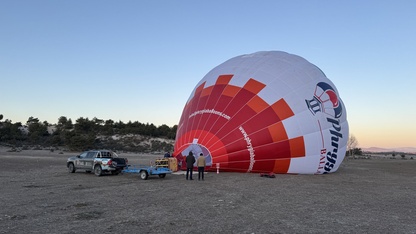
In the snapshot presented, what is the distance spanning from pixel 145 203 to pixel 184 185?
13.1 ft

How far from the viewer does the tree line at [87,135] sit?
61312 mm

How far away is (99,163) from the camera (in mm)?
17453

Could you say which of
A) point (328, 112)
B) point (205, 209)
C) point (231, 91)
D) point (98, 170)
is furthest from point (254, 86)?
point (205, 209)

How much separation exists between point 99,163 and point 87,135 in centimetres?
5169

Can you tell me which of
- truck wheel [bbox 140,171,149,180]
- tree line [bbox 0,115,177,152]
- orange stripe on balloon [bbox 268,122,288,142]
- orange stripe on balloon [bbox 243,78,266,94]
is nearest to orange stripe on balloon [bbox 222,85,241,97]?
orange stripe on balloon [bbox 243,78,266,94]

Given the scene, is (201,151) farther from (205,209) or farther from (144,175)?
(205,209)

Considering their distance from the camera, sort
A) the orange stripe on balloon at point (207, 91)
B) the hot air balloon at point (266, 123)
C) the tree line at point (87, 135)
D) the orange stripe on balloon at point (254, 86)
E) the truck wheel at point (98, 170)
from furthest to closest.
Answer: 1. the tree line at point (87, 135)
2. the orange stripe on balloon at point (207, 91)
3. the truck wheel at point (98, 170)
4. the orange stripe on balloon at point (254, 86)
5. the hot air balloon at point (266, 123)

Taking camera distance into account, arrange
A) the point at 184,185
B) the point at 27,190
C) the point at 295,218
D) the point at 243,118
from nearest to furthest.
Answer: the point at 295,218
the point at 27,190
the point at 184,185
the point at 243,118

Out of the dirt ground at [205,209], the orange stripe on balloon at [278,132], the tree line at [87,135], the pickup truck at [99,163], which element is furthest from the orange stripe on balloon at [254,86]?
the tree line at [87,135]

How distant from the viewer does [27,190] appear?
1143cm

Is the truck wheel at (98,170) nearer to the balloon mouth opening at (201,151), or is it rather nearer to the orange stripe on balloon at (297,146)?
the balloon mouth opening at (201,151)

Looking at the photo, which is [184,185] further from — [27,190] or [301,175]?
[301,175]

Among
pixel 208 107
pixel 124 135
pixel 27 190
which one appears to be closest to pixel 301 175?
pixel 208 107

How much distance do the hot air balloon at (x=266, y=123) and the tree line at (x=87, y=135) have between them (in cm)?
4431
